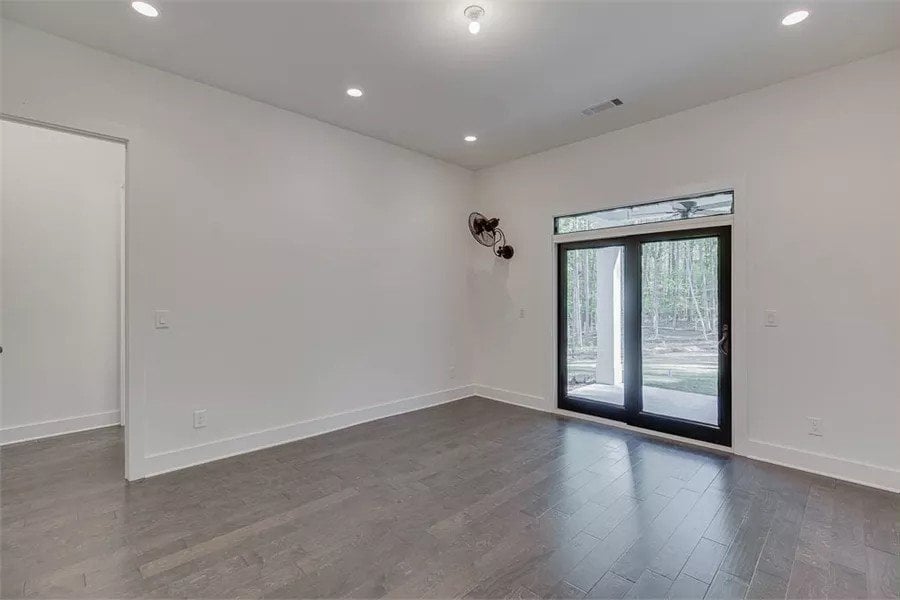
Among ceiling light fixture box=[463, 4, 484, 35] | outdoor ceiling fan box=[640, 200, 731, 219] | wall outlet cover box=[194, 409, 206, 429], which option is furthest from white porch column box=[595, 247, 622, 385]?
wall outlet cover box=[194, 409, 206, 429]

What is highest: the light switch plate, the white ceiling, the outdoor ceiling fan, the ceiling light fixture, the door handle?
the white ceiling

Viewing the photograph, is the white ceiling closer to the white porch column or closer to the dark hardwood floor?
the white porch column

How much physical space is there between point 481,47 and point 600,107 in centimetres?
148

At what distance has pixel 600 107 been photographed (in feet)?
12.3

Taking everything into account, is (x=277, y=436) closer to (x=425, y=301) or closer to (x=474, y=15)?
(x=425, y=301)

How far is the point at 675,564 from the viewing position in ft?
6.83

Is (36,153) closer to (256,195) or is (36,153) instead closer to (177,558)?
(256,195)

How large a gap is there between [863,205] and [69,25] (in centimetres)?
555

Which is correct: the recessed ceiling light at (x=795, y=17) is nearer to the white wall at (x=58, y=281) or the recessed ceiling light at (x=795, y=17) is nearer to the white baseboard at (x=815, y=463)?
the white baseboard at (x=815, y=463)

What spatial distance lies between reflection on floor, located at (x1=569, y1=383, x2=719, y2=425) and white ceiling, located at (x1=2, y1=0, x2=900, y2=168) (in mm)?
2671

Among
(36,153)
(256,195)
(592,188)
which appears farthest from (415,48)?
(36,153)

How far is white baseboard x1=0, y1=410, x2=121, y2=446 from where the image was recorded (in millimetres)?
3734

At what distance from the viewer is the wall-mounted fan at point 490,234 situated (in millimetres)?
5223

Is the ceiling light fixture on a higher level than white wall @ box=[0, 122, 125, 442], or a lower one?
higher
